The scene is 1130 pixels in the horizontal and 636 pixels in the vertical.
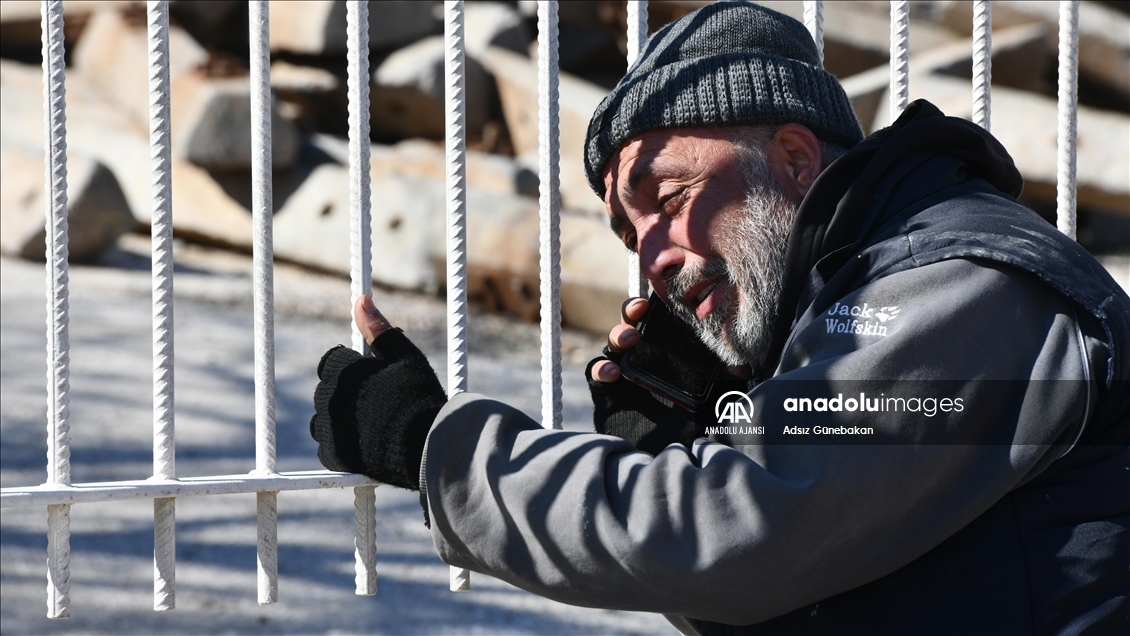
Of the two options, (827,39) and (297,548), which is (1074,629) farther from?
(827,39)

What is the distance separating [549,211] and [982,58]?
2.93 ft

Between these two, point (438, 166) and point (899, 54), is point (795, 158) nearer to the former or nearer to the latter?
point (899, 54)

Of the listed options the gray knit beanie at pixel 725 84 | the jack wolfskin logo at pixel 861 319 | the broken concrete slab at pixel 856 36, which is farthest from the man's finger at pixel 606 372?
the broken concrete slab at pixel 856 36

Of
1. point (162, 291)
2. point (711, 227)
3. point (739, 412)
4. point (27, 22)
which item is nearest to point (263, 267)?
point (162, 291)

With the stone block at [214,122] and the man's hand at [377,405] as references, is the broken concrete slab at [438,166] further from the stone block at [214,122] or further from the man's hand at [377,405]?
the man's hand at [377,405]

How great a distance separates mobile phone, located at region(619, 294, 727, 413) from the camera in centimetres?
196

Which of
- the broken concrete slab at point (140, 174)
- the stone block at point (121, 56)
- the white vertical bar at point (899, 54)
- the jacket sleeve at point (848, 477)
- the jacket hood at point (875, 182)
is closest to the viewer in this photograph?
the jacket sleeve at point (848, 477)

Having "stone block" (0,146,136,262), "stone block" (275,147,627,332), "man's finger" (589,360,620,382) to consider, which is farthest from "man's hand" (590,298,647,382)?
"stone block" (0,146,136,262)

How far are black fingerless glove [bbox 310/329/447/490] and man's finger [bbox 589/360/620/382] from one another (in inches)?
16.2

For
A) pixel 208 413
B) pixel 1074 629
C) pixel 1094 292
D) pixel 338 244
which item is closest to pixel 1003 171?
pixel 1094 292

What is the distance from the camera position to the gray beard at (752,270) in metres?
1.69

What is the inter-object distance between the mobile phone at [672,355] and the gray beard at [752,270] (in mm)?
197

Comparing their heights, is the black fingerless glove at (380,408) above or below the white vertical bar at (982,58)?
below

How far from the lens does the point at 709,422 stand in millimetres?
1906
